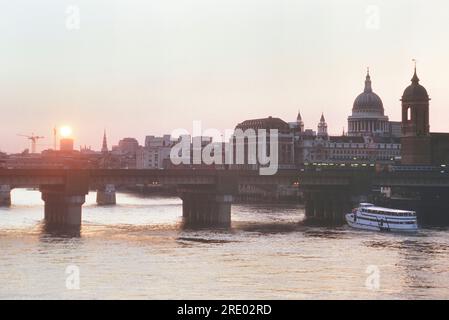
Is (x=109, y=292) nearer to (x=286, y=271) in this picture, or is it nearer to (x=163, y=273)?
(x=163, y=273)

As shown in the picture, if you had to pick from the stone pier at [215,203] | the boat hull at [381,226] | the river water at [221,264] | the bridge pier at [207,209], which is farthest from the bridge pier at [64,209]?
the boat hull at [381,226]

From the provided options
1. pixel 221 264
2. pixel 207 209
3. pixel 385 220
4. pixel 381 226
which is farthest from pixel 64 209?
pixel 221 264

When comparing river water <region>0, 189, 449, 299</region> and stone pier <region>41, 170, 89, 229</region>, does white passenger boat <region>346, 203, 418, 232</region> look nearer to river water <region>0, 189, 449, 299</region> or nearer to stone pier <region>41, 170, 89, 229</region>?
river water <region>0, 189, 449, 299</region>

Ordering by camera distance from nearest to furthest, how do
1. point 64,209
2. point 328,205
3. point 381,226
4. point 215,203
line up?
point 381,226 < point 64,209 < point 215,203 < point 328,205

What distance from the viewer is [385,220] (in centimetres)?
12281

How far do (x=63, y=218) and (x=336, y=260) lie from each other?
57.0 metres

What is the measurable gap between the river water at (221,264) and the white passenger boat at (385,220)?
2.94m

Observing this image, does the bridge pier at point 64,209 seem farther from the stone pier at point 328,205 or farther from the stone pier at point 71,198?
the stone pier at point 328,205

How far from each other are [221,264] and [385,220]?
50191mm

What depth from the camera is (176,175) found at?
453 ft

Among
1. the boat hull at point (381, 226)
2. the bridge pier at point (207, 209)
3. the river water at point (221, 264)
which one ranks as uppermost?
the bridge pier at point (207, 209)

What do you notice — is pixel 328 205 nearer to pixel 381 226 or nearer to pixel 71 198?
pixel 381 226

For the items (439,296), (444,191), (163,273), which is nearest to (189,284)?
(163,273)

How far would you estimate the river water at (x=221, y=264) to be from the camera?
209 ft
